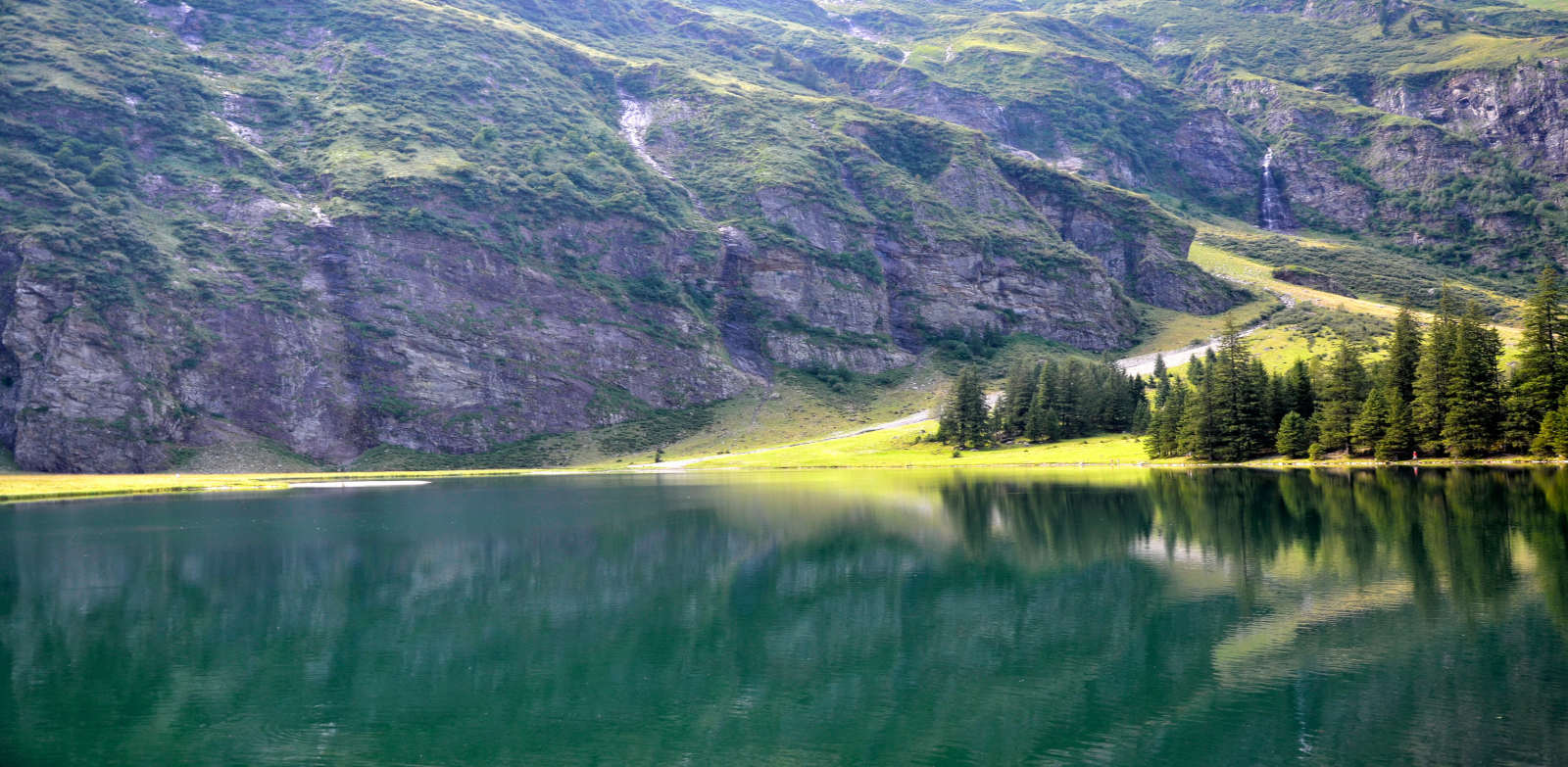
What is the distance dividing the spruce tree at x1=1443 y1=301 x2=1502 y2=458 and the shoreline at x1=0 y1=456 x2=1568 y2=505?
7.65 feet

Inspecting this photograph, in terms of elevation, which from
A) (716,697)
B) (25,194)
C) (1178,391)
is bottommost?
(716,697)

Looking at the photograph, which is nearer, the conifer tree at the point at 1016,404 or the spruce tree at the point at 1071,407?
the spruce tree at the point at 1071,407

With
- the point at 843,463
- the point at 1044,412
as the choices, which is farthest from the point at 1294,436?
the point at 843,463

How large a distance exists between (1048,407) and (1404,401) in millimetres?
54554

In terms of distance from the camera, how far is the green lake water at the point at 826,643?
2041 cm

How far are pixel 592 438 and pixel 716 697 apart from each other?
16194cm

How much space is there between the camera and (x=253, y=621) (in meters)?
34.2

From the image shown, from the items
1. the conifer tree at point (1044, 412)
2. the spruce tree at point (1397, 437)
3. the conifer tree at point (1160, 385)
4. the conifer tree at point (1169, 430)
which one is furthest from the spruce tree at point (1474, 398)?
the conifer tree at point (1044, 412)

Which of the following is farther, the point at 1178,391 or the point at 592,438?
the point at 592,438

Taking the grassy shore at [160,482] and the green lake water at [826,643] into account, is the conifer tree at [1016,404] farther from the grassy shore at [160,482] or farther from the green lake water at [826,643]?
the green lake water at [826,643]

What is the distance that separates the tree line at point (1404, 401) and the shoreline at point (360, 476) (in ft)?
7.07

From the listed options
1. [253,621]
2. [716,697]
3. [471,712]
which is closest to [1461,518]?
[716,697]

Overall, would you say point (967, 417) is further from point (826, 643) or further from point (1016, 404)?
point (826, 643)

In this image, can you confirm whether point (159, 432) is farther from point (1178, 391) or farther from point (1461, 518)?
point (1461, 518)
